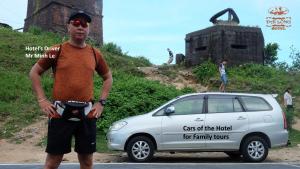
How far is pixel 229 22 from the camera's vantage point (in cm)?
2772

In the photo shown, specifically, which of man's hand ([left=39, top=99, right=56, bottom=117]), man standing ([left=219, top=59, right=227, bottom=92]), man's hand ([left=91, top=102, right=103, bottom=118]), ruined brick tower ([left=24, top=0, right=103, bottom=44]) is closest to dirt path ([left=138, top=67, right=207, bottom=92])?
man standing ([left=219, top=59, right=227, bottom=92])

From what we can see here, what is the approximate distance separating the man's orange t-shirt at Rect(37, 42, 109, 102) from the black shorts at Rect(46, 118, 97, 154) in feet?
0.72

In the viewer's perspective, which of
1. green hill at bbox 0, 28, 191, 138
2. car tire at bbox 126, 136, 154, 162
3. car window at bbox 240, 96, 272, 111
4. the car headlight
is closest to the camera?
car tire at bbox 126, 136, 154, 162

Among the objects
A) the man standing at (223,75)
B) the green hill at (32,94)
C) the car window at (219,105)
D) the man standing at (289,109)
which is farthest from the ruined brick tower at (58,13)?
the car window at (219,105)

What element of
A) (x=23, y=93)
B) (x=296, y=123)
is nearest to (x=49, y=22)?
(x=23, y=93)

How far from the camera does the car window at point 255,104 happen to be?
12328mm

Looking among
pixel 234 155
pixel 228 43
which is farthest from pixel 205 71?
pixel 234 155

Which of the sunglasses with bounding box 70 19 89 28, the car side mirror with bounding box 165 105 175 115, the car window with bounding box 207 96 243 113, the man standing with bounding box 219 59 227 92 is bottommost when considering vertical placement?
the car side mirror with bounding box 165 105 175 115

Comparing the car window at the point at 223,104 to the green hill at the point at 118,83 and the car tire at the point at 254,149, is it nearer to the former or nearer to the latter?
the car tire at the point at 254,149

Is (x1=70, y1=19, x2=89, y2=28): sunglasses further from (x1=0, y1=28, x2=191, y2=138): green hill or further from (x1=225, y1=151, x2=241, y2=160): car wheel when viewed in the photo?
(x1=0, y1=28, x2=191, y2=138): green hill

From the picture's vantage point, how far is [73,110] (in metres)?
4.66

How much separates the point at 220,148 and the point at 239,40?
1570 cm

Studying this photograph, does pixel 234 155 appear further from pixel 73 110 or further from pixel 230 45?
pixel 230 45

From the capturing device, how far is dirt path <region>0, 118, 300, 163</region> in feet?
40.1
